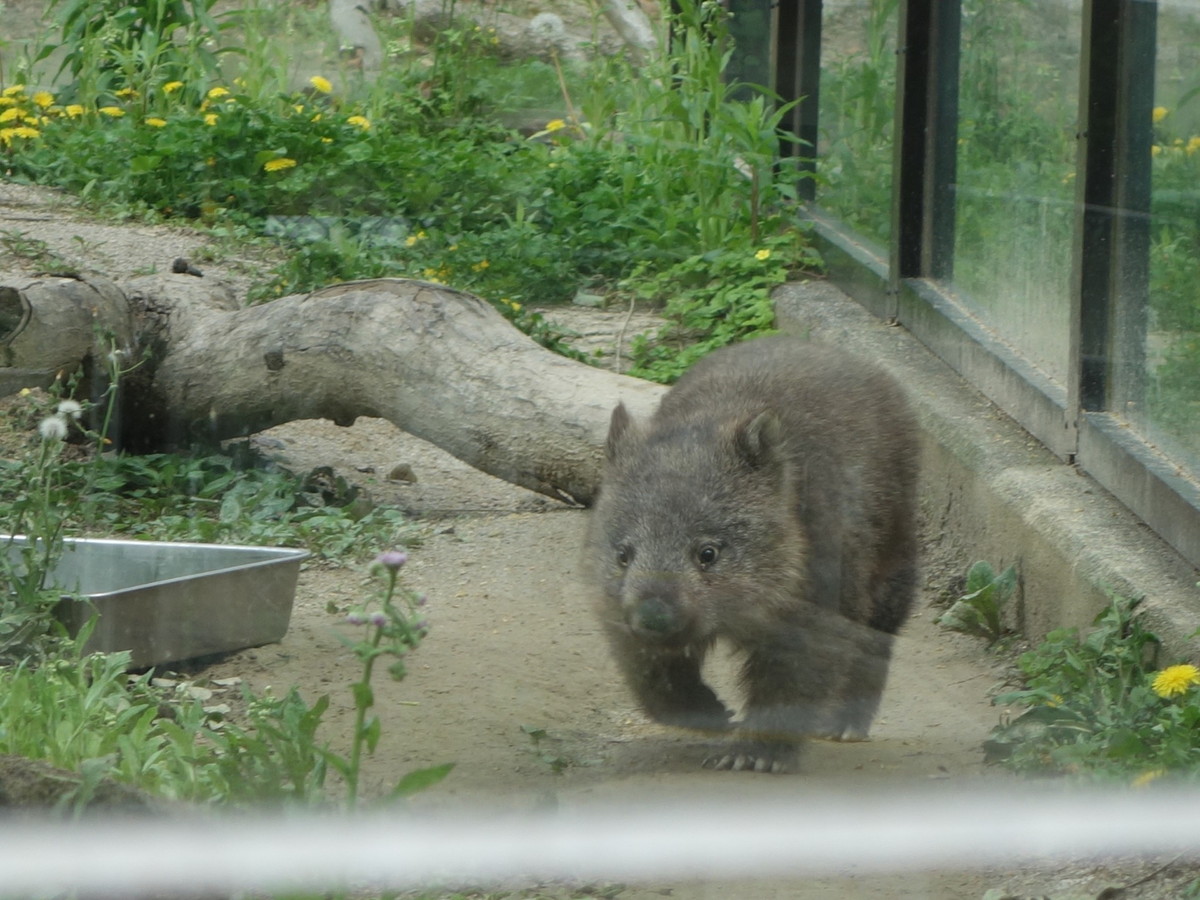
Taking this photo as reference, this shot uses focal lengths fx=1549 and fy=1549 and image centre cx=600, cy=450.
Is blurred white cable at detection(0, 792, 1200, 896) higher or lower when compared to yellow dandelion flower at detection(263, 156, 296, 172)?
lower

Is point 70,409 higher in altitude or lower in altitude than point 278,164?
lower

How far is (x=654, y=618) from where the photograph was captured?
2410 mm

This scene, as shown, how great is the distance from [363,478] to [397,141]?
559mm

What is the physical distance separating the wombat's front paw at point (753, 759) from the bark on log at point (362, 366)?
2.49 ft

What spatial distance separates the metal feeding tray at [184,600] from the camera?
1964 millimetres

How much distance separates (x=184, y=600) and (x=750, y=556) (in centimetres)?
94

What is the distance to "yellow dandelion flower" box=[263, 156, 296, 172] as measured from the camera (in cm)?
251

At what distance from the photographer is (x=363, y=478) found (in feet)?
8.00

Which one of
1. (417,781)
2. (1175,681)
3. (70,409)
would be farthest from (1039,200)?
(417,781)

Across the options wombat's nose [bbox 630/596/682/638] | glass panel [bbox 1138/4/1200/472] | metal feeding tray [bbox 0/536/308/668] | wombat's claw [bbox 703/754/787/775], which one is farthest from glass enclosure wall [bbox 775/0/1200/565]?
metal feeding tray [bbox 0/536/308/668]

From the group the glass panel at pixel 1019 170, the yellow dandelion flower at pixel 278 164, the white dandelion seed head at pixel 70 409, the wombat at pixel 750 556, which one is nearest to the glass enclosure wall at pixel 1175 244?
the glass panel at pixel 1019 170

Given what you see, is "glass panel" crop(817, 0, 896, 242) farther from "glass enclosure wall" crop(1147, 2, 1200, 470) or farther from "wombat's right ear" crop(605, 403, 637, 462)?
"wombat's right ear" crop(605, 403, 637, 462)

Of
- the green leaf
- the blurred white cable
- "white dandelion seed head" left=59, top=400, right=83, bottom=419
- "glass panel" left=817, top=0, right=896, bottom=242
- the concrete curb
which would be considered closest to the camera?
the blurred white cable

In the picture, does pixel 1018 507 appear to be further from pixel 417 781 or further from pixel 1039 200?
pixel 417 781
